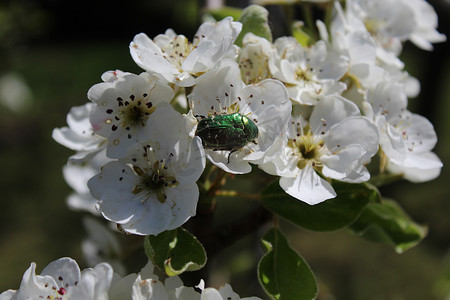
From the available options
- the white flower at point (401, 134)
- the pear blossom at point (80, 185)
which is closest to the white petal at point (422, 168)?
the white flower at point (401, 134)

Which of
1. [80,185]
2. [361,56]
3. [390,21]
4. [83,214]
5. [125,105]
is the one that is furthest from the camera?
[83,214]

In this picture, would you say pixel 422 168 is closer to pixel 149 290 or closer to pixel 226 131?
pixel 226 131

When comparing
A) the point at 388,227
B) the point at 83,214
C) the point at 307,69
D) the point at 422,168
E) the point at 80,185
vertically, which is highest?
the point at 307,69

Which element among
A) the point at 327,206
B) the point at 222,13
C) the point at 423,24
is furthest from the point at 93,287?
the point at 423,24

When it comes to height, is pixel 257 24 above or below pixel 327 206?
above

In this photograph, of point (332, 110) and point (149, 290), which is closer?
point (149, 290)

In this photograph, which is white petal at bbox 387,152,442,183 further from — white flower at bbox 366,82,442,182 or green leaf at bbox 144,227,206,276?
green leaf at bbox 144,227,206,276

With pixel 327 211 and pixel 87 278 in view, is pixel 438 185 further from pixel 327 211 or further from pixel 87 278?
pixel 87 278

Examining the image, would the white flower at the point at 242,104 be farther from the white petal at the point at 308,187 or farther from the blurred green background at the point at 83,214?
the blurred green background at the point at 83,214
